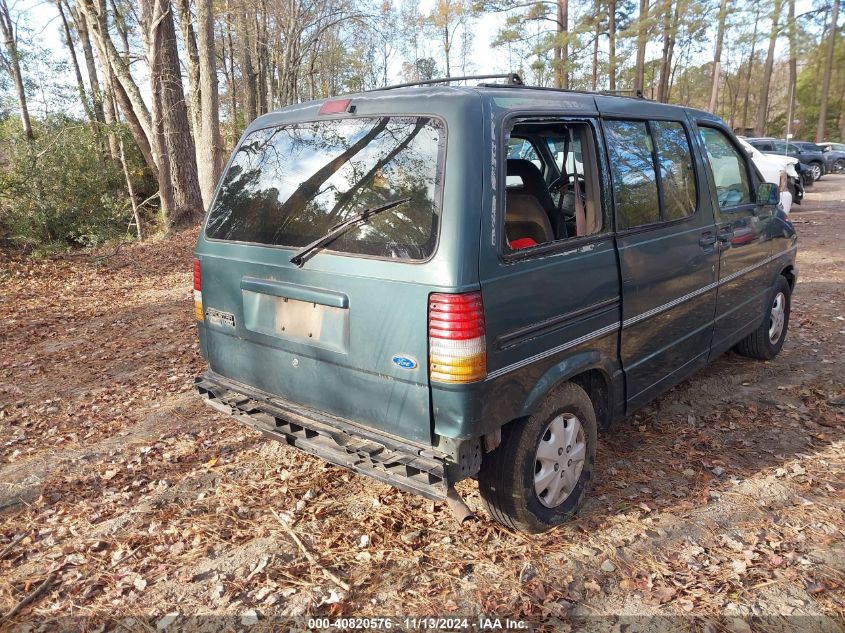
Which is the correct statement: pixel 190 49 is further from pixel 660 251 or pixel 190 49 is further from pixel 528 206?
pixel 660 251

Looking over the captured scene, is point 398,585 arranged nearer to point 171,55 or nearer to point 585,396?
point 585,396

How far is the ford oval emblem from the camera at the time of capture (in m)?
2.43

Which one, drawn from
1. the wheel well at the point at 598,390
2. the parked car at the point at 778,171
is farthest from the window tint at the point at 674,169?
the parked car at the point at 778,171

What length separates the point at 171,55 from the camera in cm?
1235

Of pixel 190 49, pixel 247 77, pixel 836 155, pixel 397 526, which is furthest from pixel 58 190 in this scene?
pixel 836 155

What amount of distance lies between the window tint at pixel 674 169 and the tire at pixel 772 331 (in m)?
1.84

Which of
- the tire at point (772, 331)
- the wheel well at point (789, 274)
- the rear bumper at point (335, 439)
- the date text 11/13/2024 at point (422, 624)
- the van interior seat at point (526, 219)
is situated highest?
the van interior seat at point (526, 219)

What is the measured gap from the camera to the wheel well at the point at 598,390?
314cm

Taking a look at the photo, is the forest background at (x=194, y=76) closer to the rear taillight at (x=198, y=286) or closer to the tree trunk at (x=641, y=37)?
the tree trunk at (x=641, y=37)

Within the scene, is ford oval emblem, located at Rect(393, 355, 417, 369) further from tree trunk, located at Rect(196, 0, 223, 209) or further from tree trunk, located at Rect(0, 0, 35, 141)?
tree trunk, located at Rect(0, 0, 35, 141)

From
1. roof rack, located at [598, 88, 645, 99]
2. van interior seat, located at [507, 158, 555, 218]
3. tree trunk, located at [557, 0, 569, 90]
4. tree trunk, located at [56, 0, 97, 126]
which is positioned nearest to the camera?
van interior seat, located at [507, 158, 555, 218]

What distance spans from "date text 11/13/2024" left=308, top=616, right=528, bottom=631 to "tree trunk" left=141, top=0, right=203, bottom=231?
11918 mm

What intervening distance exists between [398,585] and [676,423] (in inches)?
98.3

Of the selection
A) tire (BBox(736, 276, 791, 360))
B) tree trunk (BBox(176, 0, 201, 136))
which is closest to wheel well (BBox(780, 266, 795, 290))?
tire (BBox(736, 276, 791, 360))
